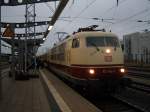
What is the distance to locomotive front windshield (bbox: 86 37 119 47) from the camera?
1767cm

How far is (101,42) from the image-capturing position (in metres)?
17.8

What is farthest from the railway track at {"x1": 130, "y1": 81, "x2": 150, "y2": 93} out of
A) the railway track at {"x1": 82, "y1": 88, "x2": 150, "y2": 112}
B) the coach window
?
the coach window

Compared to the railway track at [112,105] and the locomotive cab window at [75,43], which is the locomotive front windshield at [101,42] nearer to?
the locomotive cab window at [75,43]

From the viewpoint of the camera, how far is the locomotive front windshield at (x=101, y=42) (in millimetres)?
17672

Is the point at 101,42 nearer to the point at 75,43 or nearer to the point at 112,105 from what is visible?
the point at 75,43

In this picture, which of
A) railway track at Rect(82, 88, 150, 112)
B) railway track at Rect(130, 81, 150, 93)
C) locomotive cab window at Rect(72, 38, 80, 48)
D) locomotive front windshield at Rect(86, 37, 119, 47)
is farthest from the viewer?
railway track at Rect(130, 81, 150, 93)

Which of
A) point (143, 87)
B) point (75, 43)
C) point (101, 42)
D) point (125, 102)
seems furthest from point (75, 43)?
point (143, 87)

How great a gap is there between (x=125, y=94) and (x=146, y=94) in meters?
1.09

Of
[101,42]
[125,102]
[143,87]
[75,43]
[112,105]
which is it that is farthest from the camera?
[143,87]

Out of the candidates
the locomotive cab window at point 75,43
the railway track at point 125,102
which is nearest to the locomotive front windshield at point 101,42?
the locomotive cab window at point 75,43

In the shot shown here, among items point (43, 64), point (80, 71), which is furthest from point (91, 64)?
point (43, 64)

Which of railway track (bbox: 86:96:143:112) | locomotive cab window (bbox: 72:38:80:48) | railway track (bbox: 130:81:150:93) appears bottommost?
railway track (bbox: 86:96:143:112)

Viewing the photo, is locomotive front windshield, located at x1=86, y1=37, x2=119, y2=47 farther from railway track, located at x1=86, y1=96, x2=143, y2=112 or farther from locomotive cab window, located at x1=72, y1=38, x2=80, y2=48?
railway track, located at x1=86, y1=96, x2=143, y2=112

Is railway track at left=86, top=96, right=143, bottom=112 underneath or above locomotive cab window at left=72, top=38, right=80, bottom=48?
underneath
